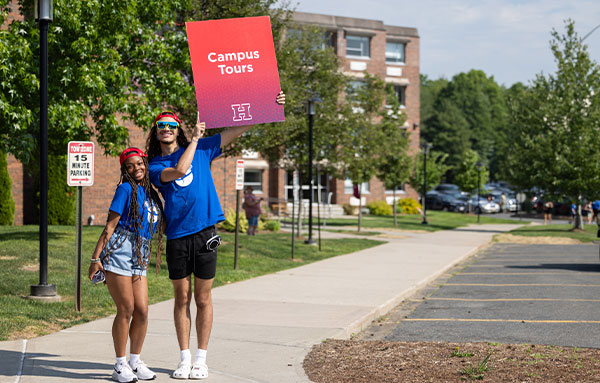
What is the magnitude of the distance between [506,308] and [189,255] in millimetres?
6410

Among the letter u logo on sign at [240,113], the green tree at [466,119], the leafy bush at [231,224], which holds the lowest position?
the leafy bush at [231,224]

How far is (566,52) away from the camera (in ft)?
107

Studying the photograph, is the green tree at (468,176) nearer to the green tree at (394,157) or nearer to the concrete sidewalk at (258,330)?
the green tree at (394,157)

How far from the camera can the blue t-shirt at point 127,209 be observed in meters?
5.52

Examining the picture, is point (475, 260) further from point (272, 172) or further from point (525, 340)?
point (272, 172)

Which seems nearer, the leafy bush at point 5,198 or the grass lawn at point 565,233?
the leafy bush at point 5,198

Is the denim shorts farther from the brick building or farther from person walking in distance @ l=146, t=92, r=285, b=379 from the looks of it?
the brick building

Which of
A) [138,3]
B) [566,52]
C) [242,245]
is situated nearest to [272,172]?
[566,52]

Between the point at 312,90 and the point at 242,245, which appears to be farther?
the point at 312,90

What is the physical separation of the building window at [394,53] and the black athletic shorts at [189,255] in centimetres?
5275

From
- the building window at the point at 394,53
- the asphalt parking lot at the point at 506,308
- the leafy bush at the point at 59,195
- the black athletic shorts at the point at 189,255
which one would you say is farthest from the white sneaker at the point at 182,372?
the building window at the point at 394,53

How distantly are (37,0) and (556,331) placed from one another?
795 cm

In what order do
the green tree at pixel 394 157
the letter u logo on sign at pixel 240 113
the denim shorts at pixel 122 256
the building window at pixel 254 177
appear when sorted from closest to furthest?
the denim shorts at pixel 122 256
the letter u logo on sign at pixel 240 113
the green tree at pixel 394 157
the building window at pixel 254 177

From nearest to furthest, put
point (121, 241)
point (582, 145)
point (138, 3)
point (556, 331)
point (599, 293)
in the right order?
point (121, 241)
point (556, 331)
point (599, 293)
point (138, 3)
point (582, 145)
